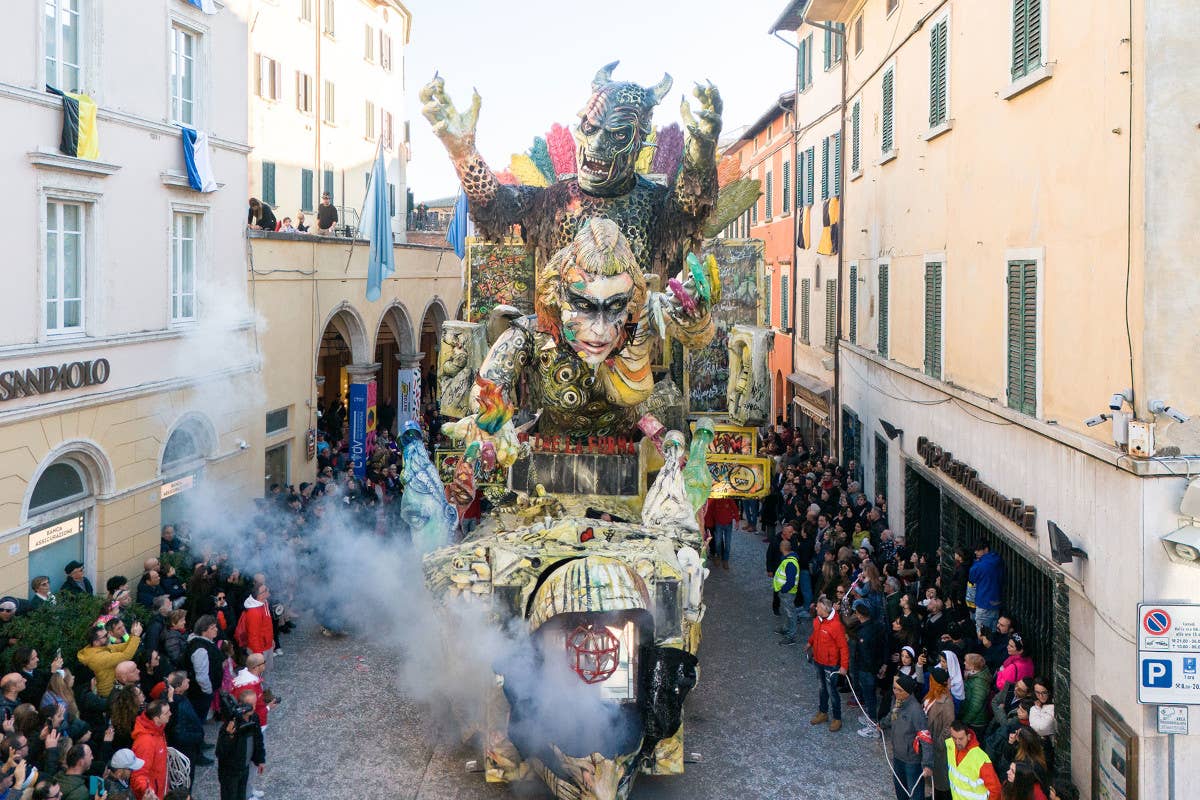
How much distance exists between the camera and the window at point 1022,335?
11.6 m

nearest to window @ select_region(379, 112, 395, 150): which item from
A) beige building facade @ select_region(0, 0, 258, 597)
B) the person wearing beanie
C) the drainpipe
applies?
the drainpipe

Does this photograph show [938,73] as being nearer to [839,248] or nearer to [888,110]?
[888,110]

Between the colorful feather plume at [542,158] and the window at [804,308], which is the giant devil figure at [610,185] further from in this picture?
the window at [804,308]

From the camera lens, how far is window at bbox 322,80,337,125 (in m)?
32.2

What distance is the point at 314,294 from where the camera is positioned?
22.6m

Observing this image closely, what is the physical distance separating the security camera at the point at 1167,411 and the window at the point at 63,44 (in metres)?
12.4

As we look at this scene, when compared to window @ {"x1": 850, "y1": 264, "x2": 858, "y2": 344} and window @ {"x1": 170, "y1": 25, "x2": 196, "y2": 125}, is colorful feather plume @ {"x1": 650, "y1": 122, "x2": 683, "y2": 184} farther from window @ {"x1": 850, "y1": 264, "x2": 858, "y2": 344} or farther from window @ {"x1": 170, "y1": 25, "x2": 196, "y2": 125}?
window @ {"x1": 850, "y1": 264, "x2": 858, "y2": 344}

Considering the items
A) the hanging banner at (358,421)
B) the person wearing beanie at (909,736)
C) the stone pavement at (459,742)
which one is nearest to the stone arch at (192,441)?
the stone pavement at (459,742)

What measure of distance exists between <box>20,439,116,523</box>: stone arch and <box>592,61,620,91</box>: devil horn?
7.79m

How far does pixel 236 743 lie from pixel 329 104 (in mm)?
25930

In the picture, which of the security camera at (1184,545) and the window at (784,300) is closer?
the security camera at (1184,545)

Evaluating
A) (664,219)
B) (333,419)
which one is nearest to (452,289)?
(333,419)

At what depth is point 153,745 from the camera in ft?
30.1

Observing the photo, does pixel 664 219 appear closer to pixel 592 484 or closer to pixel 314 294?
pixel 592 484
